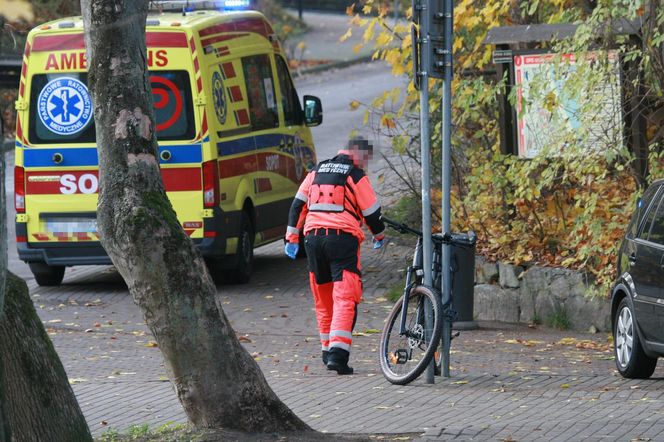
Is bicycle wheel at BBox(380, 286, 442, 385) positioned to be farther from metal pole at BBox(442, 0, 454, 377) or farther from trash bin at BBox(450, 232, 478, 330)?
trash bin at BBox(450, 232, 478, 330)

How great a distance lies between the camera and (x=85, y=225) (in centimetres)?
1427

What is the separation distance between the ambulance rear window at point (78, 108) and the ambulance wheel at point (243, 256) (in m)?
1.36

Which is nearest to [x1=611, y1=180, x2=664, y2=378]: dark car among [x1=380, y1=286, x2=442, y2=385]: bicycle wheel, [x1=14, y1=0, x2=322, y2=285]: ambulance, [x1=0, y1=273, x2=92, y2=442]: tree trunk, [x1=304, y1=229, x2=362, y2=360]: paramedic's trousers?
[x1=380, y1=286, x2=442, y2=385]: bicycle wheel

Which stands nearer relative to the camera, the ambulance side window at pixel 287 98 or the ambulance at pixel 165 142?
the ambulance at pixel 165 142

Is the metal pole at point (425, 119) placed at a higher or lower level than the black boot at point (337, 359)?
higher

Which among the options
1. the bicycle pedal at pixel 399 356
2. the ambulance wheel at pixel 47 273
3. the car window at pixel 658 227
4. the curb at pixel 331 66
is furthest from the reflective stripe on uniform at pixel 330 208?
the curb at pixel 331 66

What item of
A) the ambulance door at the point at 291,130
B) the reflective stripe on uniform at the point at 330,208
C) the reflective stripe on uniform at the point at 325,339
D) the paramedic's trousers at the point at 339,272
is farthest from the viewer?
the ambulance door at the point at 291,130

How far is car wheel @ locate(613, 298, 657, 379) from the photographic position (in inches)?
388

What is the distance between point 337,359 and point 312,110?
6.62m

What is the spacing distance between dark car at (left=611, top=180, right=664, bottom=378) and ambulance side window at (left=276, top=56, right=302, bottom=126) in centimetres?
664

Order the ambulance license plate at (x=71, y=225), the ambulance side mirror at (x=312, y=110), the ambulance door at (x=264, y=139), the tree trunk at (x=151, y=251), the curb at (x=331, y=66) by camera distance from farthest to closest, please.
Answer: the curb at (x=331, y=66) < the ambulance side mirror at (x=312, y=110) < the ambulance door at (x=264, y=139) < the ambulance license plate at (x=71, y=225) < the tree trunk at (x=151, y=251)

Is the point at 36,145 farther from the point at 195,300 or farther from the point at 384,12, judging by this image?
the point at 195,300

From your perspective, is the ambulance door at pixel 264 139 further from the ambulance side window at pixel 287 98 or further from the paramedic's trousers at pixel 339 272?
the paramedic's trousers at pixel 339 272

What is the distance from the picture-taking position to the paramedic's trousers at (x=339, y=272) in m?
10.1
